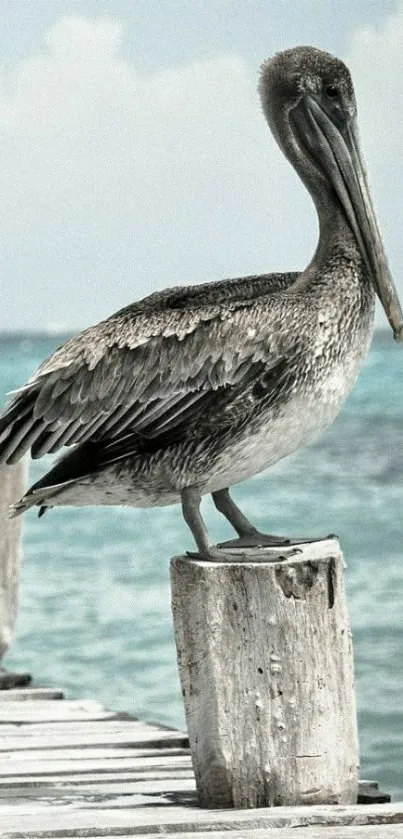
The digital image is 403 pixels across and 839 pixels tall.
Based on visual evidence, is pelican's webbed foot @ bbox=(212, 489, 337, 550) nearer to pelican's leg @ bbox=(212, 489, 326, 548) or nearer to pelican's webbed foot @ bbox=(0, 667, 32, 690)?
pelican's leg @ bbox=(212, 489, 326, 548)

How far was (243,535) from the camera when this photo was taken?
4.77 m

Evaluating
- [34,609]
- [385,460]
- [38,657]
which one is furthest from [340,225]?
[385,460]

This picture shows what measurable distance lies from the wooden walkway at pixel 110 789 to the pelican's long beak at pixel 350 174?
1.19 metres

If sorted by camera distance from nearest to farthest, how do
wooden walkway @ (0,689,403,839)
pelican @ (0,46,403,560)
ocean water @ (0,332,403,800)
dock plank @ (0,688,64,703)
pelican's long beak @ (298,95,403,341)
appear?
wooden walkway @ (0,689,403,839) < pelican @ (0,46,403,560) < pelican's long beak @ (298,95,403,341) < dock plank @ (0,688,64,703) < ocean water @ (0,332,403,800)

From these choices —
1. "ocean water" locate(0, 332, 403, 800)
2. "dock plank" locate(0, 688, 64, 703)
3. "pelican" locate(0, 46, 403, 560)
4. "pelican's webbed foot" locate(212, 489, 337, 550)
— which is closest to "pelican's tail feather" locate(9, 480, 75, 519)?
"pelican" locate(0, 46, 403, 560)

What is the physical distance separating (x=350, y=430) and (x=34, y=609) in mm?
11290

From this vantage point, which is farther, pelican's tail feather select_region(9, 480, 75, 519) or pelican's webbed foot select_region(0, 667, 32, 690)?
pelican's webbed foot select_region(0, 667, 32, 690)

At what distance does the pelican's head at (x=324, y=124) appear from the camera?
470 centimetres

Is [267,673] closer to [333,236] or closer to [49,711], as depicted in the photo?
[333,236]

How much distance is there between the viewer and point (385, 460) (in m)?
27.3

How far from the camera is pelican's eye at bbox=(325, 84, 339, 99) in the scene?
4738mm

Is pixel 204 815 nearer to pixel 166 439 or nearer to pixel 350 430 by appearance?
pixel 166 439

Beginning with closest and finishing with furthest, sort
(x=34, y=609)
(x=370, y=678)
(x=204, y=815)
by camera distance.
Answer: (x=204, y=815) → (x=370, y=678) → (x=34, y=609)

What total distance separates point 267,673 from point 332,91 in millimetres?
1451
